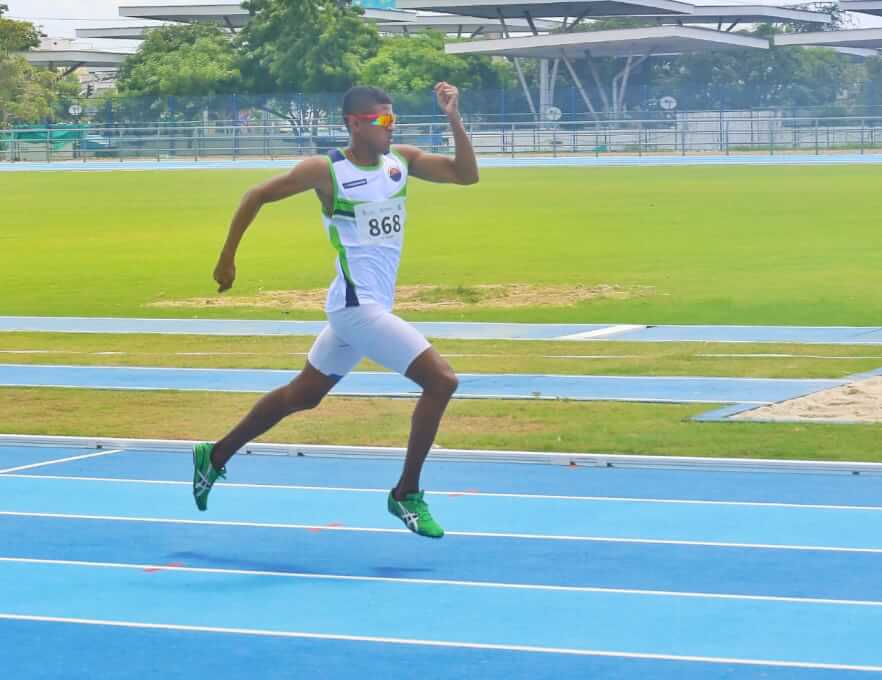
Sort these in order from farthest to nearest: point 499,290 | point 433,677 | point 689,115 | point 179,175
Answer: point 689,115
point 179,175
point 499,290
point 433,677

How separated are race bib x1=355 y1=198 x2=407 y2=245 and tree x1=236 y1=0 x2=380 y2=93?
7427 centimetres

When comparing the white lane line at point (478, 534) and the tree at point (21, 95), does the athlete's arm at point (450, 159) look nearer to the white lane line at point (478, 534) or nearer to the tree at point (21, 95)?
the white lane line at point (478, 534)

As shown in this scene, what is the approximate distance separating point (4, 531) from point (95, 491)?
1072 mm

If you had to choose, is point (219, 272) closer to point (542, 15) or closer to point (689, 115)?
point (689, 115)

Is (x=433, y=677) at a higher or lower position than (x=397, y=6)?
lower

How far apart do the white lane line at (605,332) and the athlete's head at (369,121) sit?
29.2ft

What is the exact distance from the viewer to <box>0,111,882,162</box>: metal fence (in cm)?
6391

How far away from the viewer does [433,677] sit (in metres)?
5.79

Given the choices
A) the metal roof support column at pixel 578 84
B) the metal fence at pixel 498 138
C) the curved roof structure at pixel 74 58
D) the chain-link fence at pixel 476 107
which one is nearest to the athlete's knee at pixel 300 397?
the metal fence at pixel 498 138

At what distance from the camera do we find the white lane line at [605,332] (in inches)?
656

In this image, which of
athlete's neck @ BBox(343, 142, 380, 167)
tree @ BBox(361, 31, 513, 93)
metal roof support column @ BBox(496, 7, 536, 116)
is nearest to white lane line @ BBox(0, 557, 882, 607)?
athlete's neck @ BBox(343, 142, 380, 167)

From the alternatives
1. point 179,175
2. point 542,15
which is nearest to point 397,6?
point 542,15

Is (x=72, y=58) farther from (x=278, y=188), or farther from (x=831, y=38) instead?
(x=278, y=188)

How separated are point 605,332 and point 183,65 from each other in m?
70.5
